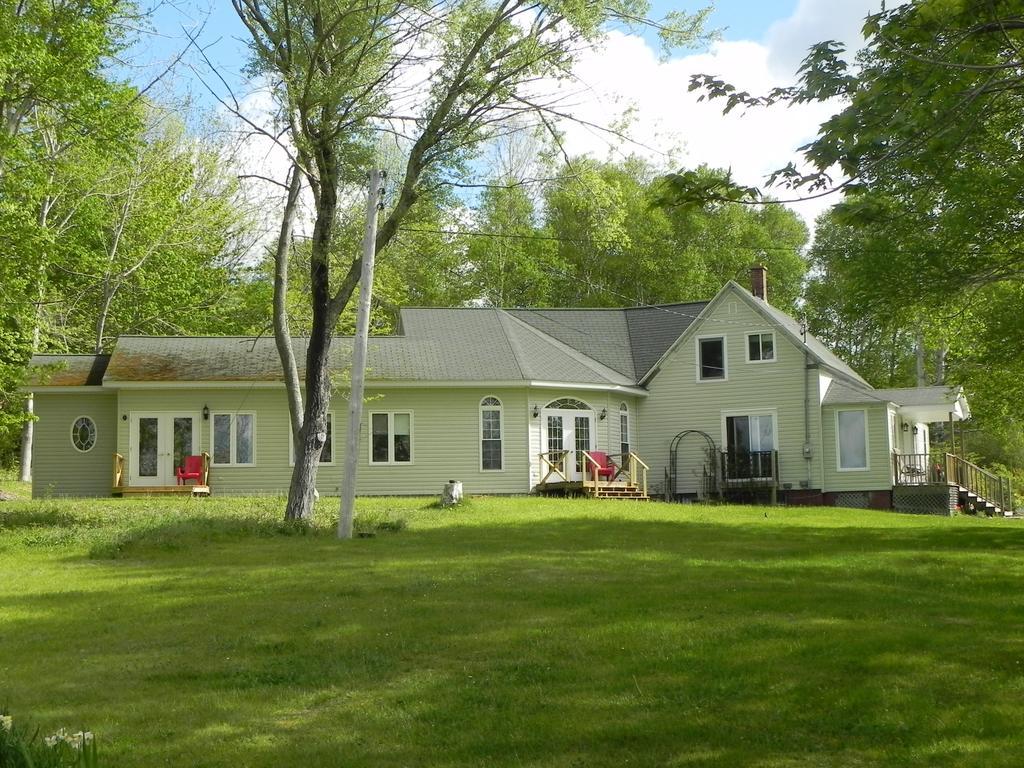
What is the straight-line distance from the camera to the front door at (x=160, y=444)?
1120 inches

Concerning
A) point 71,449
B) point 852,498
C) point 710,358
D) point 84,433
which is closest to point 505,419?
point 710,358

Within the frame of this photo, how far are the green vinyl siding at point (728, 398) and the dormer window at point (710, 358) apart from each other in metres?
0.14

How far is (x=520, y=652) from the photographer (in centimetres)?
850

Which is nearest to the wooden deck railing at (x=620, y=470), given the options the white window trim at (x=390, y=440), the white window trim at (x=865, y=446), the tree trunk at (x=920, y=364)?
the white window trim at (x=390, y=440)

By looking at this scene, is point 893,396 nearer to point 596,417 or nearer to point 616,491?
point 596,417

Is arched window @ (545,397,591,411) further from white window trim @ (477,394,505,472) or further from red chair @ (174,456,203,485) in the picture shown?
red chair @ (174,456,203,485)

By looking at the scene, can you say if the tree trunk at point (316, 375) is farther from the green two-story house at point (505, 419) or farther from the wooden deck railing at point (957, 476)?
the wooden deck railing at point (957, 476)

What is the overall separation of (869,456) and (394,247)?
47.2 ft

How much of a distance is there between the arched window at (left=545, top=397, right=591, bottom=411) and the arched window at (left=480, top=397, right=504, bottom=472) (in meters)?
1.43

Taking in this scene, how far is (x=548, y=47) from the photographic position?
61.9 ft

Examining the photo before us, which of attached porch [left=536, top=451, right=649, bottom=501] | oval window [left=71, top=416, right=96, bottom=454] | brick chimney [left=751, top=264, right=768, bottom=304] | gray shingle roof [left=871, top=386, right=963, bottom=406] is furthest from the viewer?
brick chimney [left=751, top=264, right=768, bottom=304]

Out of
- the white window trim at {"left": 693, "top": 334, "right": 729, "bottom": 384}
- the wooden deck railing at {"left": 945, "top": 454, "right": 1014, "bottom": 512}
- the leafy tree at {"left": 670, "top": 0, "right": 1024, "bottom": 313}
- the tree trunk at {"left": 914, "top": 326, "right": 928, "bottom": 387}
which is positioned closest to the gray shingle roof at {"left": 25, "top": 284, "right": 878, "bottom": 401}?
the white window trim at {"left": 693, "top": 334, "right": 729, "bottom": 384}

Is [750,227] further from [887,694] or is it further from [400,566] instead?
[887,694]

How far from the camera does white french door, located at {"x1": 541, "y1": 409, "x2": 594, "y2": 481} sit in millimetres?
29375
